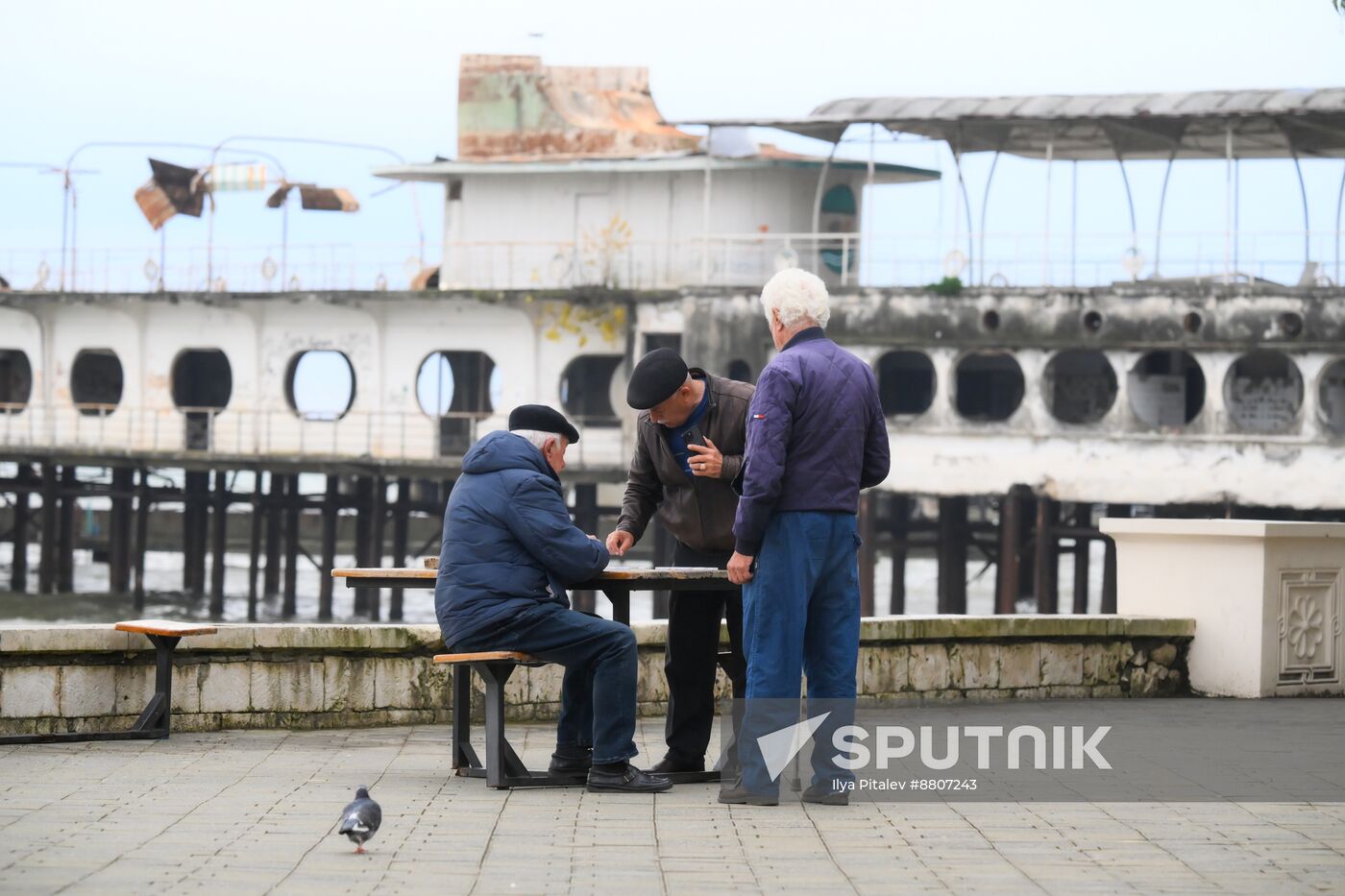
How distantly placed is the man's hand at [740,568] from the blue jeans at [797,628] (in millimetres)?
52

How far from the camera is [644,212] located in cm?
3250

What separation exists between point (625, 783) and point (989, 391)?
28968 mm

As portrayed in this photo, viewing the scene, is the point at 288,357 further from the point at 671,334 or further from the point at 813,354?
the point at 813,354

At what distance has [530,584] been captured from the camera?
6941 mm

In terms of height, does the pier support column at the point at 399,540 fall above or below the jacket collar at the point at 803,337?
below

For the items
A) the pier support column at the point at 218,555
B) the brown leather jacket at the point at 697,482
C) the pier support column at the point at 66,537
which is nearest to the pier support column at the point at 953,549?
the pier support column at the point at 218,555

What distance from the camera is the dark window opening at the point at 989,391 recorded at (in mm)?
34812

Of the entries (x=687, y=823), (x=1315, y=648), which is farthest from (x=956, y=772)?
(x=1315, y=648)

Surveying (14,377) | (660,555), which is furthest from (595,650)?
(14,377)

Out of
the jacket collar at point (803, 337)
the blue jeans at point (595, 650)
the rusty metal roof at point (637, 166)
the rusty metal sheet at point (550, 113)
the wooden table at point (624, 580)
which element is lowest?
the blue jeans at point (595, 650)

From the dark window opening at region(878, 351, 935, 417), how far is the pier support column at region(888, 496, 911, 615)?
5.63 feet

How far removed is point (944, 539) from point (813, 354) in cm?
2434

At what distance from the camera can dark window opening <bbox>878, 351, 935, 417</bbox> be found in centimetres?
3450

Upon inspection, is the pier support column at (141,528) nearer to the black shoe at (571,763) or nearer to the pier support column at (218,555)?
the pier support column at (218,555)
